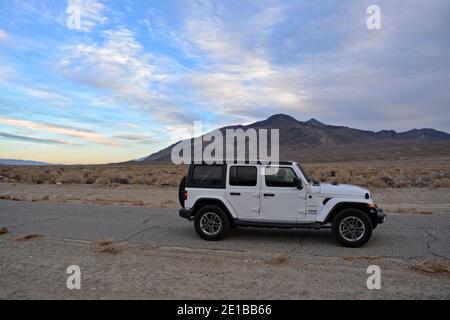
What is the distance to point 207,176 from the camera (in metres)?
8.71

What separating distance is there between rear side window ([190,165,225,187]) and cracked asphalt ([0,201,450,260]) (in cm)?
131

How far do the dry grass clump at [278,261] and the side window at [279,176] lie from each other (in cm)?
183

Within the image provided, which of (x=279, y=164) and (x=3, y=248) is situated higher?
(x=279, y=164)

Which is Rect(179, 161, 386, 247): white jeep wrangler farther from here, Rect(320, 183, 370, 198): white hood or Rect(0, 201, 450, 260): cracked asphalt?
Rect(0, 201, 450, 260): cracked asphalt

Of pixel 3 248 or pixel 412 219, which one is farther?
pixel 412 219

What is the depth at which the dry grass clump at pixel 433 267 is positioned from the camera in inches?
237

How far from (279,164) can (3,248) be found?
615 centimetres

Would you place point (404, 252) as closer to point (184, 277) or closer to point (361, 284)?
point (361, 284)

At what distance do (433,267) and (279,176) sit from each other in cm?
337

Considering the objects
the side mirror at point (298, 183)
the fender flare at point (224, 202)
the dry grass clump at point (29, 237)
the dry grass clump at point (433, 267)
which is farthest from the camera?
the dry grass clump at point (29, 237)

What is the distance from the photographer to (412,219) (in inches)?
434

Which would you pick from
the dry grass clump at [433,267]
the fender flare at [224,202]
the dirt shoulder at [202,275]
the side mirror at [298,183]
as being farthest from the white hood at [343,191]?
the fender flare at [224,202]

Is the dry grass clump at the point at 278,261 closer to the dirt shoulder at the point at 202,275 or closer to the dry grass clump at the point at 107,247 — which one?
the dirt shoulder at the point at 202,275
